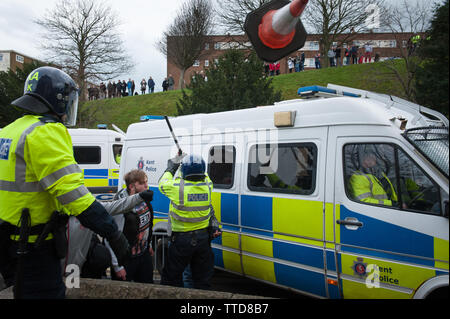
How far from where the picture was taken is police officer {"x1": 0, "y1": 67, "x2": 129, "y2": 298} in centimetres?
212

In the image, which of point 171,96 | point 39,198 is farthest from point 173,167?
point 171,96

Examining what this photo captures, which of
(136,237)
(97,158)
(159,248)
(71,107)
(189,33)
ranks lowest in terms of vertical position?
(159,248)

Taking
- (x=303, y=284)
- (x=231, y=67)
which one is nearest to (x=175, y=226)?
(x=303, y=284)

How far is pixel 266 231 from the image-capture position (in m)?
4.42

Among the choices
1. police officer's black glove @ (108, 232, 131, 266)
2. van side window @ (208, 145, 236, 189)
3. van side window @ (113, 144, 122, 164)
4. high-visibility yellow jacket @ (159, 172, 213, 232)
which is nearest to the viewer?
police officer's black glove @ (108, 232, 131, 266)

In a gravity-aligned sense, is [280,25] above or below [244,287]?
above

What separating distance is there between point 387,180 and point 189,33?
33.5m

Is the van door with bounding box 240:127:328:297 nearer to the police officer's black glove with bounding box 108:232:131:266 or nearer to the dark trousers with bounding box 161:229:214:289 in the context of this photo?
the dark trousers with bounding box 161:229:214:289

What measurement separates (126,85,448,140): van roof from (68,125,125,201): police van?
7.53m

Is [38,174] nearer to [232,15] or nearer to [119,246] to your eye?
[119,246]

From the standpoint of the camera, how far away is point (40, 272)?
2262 mm

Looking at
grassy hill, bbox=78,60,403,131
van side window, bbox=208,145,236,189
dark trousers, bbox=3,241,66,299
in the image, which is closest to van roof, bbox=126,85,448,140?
van side window, bbox=208,145,236,189

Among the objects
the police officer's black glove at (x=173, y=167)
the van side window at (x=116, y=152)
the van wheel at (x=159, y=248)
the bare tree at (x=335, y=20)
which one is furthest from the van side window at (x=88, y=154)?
the bare tree at (x=335, y=20)

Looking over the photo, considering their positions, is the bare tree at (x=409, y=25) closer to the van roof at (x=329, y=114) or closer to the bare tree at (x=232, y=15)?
the van roof at (x=329, y=114)
